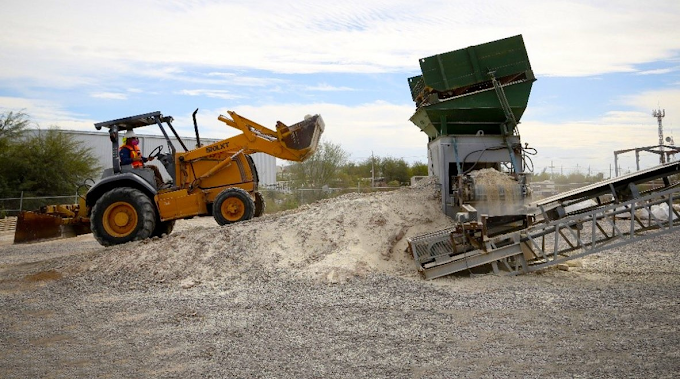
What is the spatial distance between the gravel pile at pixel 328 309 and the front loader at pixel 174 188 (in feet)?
3.08

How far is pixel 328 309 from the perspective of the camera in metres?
8.73

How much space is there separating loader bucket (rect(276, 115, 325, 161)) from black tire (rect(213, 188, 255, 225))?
1441 mm

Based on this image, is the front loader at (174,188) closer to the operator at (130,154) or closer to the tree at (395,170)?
the operator at (130,154)

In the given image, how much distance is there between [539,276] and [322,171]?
2425 cm

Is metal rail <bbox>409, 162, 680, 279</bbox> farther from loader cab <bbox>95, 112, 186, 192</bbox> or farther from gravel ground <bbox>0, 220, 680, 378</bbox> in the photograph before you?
loader cab <bbox>95, 112, 186, 192</bbox>

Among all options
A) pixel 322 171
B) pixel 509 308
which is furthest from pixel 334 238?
pixel 322 171

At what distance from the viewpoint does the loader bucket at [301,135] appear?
1375cm

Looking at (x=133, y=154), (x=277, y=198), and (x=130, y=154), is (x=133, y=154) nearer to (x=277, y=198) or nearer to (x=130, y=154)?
(x=130, y=154)

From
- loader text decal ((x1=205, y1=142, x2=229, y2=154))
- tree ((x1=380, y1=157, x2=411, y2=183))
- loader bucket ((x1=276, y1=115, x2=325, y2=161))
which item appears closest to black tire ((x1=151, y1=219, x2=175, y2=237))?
loader text decal ((x1=205, y1=142, x2=229, y2=154))

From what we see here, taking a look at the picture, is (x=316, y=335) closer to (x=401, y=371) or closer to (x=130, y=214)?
(x=401, y=371)

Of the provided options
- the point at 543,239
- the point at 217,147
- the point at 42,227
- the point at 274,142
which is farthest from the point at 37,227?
the point at 543,239

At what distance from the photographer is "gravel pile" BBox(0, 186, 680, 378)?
6.51 metres

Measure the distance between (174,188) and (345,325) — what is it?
692cm

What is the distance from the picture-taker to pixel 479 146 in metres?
12.7
